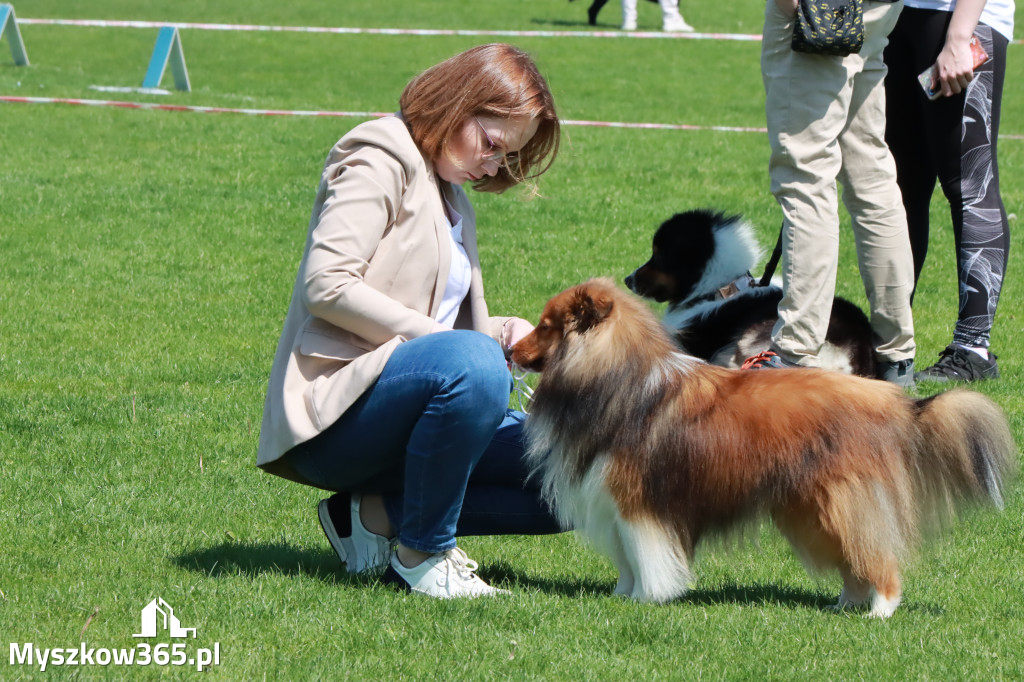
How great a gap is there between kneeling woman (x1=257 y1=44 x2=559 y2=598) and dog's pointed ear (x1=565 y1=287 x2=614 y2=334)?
275mm

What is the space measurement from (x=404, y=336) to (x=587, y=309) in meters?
0.57

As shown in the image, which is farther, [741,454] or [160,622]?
[741,454]

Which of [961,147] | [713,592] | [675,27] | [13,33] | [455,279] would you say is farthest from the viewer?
[675,27]

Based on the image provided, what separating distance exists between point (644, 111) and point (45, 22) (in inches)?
550

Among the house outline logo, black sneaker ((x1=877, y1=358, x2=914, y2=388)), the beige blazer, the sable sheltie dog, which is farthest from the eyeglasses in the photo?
black sneaker ((x1=877, y1=358, x2=914, y2=388))

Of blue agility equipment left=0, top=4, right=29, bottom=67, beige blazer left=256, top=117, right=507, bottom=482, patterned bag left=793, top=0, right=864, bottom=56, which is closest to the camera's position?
beige blazer left=256, top=117, right=507, bottom=482

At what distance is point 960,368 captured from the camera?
6.00m

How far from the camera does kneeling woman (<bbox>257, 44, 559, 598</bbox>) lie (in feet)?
10.8

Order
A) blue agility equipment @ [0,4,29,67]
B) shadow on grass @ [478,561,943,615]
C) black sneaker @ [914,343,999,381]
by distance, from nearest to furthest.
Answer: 1. shadow on grass @ [478,561,943,615]
2. black sneaker @ [914,343,999,381]
3. blue agility equipment @ [0,4,29,67]

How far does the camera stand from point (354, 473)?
351 centimetres

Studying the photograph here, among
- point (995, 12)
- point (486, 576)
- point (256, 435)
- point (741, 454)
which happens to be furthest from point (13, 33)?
point (741, 454)

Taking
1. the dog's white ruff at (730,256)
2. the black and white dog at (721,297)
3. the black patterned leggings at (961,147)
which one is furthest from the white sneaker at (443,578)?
the black patterned leggings at (961,147)

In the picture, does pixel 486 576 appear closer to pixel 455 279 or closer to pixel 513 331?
pixel 513 331

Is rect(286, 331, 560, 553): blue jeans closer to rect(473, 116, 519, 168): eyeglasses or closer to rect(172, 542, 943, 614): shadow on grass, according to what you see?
rect(172, 542, 943, 614): shadow on grass
